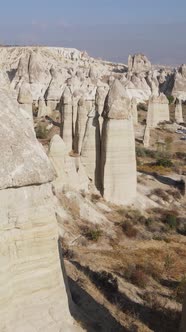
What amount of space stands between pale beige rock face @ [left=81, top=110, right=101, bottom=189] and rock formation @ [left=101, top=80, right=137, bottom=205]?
47cm

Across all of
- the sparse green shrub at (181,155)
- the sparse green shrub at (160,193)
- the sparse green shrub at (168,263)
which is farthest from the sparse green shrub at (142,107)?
the sparse green shrub at (168,263)

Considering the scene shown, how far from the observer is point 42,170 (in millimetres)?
5277

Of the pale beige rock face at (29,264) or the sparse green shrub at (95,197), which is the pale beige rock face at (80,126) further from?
the pale beige rock face at (29,264)

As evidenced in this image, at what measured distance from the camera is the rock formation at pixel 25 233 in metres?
5.15

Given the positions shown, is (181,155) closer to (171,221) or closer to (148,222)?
(171,221)

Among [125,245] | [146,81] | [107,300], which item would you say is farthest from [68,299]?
[146,81]

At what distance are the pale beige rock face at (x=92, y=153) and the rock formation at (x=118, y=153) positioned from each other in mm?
475

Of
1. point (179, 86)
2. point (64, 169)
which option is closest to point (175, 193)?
point (64, 169)

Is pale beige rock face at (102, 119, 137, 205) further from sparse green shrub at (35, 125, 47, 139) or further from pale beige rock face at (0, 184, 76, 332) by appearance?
sparse green shrub at (35, 125, 47, 139)

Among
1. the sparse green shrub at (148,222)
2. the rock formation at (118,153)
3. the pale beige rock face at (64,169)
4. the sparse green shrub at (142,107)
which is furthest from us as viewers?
the sparse green shrub at (142,107)

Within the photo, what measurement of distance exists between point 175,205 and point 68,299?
13.0 meters

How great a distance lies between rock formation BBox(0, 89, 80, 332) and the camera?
5148mm

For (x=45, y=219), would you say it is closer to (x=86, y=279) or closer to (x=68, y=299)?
(x=68, y=299)

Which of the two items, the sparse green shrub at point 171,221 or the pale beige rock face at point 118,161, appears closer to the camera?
the sparse green shrub at point 171,221
